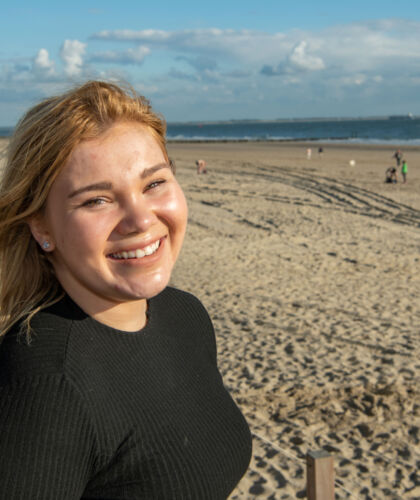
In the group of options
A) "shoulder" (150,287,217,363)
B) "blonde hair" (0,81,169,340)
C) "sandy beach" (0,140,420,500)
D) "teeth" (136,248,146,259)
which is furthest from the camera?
"sandy beach" (0,140,420,500)

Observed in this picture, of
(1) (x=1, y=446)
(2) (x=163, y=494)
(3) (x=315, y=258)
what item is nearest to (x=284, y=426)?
(2) (x=163, y=494)

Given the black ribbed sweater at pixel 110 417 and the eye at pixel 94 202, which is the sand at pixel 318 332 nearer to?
the black ribbed sweater at pixel 110 417

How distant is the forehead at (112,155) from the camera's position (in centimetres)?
139

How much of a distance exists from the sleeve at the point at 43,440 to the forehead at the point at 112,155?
0.51 meters

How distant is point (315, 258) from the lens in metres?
11.4

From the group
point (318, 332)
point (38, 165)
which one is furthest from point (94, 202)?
point (318, 332)

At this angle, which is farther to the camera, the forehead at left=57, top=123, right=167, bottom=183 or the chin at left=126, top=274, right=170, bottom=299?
the chin at left=126, top=274, right=170, bottom=299

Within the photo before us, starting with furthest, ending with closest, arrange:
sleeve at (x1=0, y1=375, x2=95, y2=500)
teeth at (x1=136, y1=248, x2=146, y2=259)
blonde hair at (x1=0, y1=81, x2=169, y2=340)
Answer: teeth at (x1=136, y1=248, x2=146, y2=259), blonde hair at (x1=0, y1=81, x2=169, y2=340), sleeve at (x1=0, y1=375, x2=95, y2=500)

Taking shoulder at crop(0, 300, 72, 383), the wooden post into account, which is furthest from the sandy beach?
the wooden post

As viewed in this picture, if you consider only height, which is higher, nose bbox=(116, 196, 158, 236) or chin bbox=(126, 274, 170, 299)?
nose bbox=(116, 196, 158, 236)

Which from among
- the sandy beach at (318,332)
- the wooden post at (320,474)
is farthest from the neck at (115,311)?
the sandy beach at (318,332)

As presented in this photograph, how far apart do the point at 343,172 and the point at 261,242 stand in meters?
16.3

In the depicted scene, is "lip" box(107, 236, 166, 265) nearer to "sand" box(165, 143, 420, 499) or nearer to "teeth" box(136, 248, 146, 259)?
"teeth" box(136, 248, 146, 259)

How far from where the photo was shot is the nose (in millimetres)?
1459
